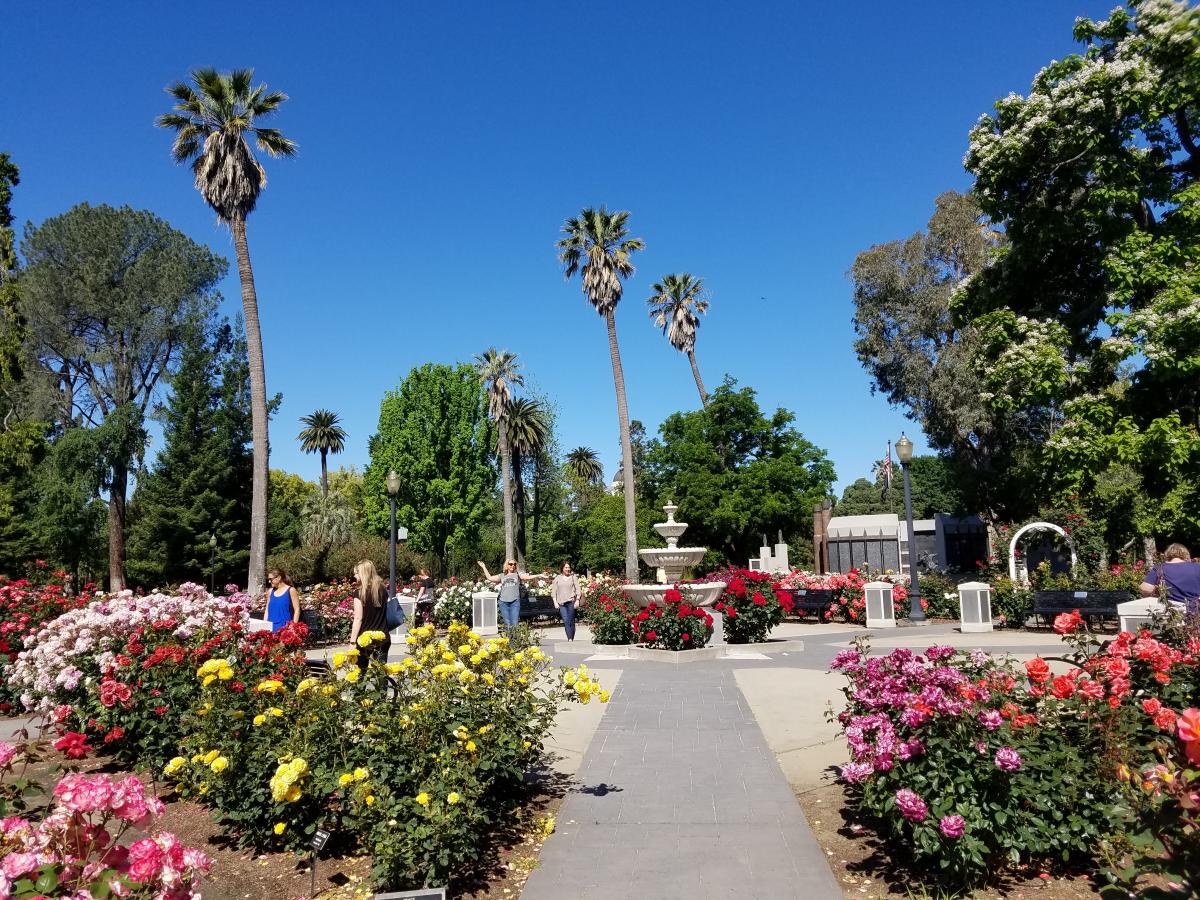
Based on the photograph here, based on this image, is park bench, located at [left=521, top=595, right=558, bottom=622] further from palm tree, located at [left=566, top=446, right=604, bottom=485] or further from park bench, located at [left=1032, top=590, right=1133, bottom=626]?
palm tree, located at [left=566, top=446, right=604, bottom=485]

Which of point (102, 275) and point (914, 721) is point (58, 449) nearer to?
point (102, 275)

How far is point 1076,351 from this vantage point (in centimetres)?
1753

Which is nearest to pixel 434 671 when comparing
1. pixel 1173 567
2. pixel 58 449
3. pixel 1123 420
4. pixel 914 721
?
pixel 914 721

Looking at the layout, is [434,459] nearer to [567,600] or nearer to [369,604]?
[567,600]

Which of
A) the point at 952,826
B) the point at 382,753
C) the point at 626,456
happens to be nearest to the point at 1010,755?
the point at 952,826

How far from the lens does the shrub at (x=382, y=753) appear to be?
388cm

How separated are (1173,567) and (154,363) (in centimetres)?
3863

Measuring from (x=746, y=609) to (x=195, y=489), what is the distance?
30706 mm

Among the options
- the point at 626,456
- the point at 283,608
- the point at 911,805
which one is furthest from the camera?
the point at 626,456

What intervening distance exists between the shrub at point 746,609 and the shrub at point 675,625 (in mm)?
885

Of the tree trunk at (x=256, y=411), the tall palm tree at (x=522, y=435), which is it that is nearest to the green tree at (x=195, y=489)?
the tall palm tree at (x=522, y=435)

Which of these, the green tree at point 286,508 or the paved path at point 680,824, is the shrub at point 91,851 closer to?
the paved path at point 680,824

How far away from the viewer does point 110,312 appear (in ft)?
113

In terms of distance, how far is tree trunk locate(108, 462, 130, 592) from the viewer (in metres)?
31.9
